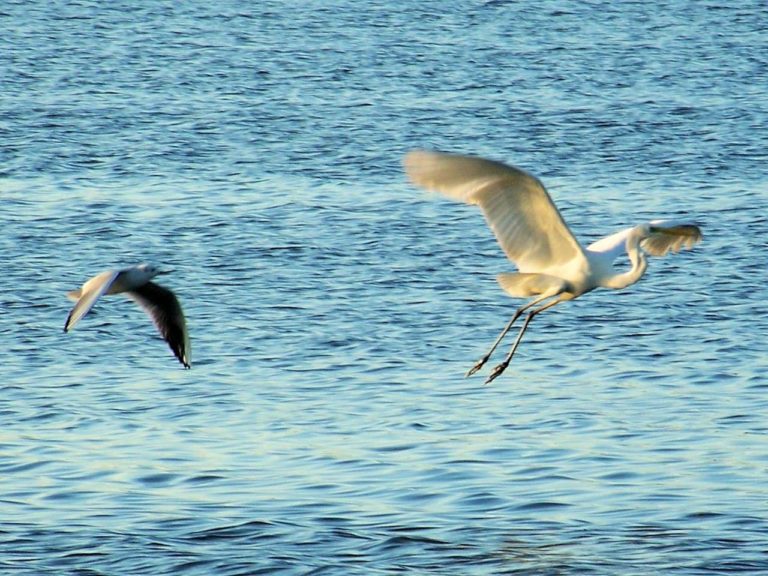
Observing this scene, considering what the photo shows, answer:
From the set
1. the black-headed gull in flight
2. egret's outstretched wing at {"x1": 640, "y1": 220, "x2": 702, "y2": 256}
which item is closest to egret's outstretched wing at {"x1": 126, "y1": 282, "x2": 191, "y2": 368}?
the black-headed gull in flight

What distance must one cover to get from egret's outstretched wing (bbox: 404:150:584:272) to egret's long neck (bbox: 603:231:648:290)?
12.8 inches

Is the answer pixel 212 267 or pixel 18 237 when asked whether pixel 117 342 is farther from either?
pixel 18 237

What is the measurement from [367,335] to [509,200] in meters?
5.48

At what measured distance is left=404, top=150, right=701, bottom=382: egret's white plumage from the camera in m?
11.8

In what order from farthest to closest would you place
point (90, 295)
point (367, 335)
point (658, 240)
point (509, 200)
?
point (367, 335) → point (658, 240) → point (509, 200) → point (90, 295)

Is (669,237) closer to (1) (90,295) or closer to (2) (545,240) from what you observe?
(2) (545,240)

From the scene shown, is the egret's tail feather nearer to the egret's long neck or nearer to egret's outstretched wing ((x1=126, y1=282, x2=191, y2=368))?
the egret's long neck

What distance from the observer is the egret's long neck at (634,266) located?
12547 mm

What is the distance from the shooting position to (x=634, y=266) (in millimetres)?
12586

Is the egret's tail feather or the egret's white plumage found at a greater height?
the egret's white plumage

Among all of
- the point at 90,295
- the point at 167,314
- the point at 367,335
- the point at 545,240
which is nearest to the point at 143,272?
the point at 167,314

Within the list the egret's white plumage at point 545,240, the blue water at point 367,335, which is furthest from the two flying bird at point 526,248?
the blue water at point 367,335

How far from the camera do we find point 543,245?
12.6 meters

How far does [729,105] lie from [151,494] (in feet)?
62.2
